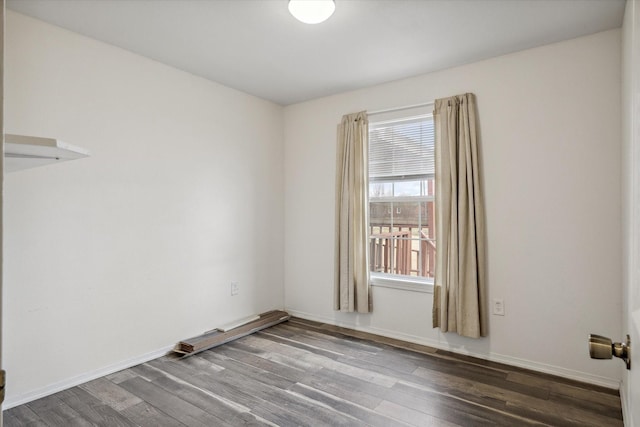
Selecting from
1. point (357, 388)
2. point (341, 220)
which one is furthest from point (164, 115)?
point (357, 388)

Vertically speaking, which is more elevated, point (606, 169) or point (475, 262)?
point (606, 169)

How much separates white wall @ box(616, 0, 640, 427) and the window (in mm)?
1352

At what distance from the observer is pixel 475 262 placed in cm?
291

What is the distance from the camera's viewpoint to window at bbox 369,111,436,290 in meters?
3.35

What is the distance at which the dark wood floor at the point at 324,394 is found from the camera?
2123 millimetres

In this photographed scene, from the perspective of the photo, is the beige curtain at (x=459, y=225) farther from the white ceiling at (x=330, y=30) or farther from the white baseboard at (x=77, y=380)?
the white baseboard at (x=77, y=380)

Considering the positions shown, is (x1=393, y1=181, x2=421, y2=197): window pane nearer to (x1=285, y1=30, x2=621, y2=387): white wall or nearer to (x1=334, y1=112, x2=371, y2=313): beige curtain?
(x1=334, y1=112, x2=371, y2=313): beige curtain

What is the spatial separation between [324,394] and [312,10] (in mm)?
2399

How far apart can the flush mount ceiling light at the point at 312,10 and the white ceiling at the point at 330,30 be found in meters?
0.08

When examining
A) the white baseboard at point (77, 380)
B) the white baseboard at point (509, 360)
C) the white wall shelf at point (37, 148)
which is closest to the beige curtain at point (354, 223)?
the white baseboard at point (509, 360)

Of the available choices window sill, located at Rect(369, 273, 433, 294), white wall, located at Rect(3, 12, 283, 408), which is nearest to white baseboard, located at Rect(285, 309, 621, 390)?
window sill, located at Rect(369, 273, 433, 294)

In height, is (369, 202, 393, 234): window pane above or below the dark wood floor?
above

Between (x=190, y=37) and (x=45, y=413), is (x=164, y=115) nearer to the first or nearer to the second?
(x=190, y=37)

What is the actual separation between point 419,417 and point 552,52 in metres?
2.68
